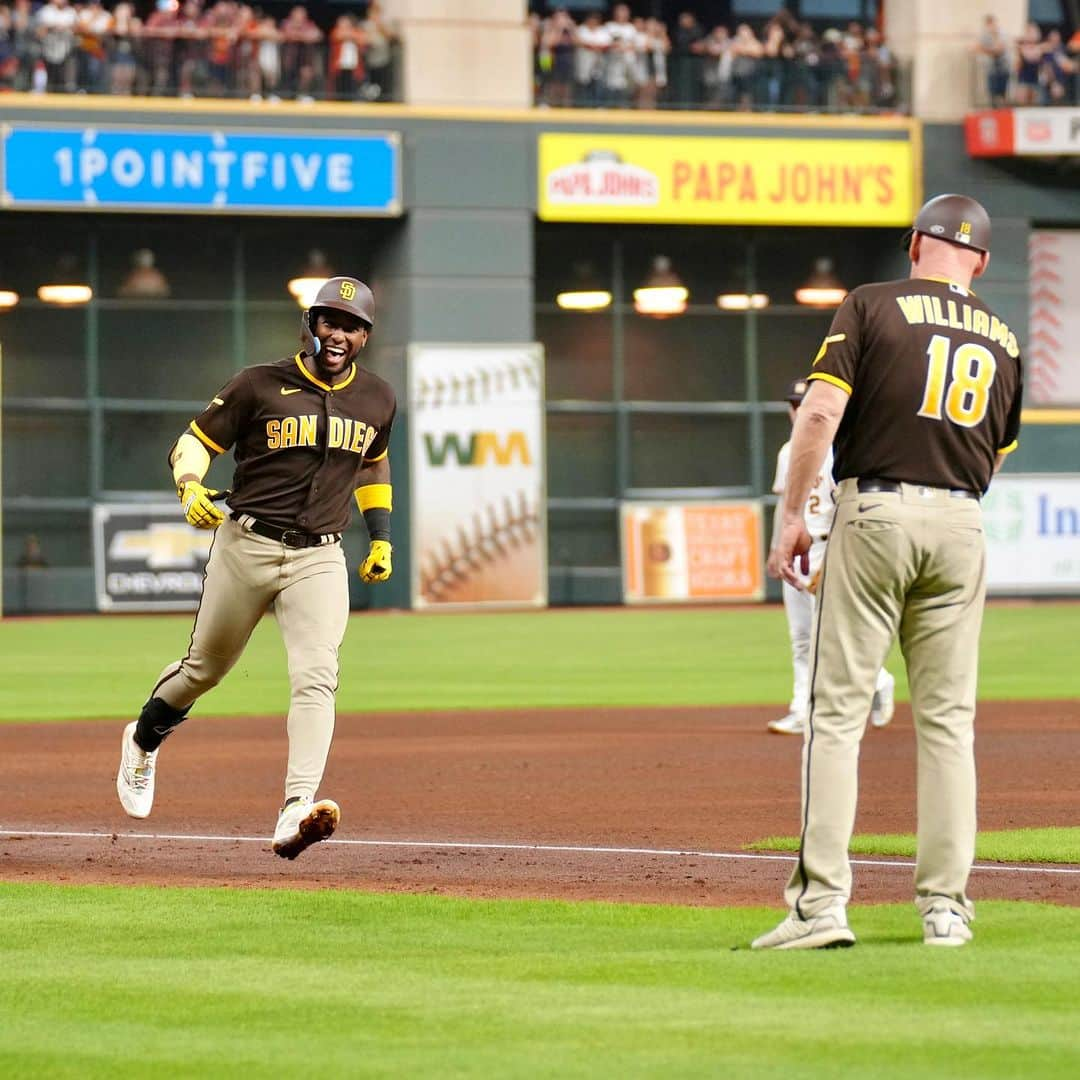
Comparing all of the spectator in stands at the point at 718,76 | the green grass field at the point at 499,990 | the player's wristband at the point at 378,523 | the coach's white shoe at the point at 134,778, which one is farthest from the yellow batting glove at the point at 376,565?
the spectator in stands at the point at 718,76

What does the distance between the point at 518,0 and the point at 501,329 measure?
4941 mm

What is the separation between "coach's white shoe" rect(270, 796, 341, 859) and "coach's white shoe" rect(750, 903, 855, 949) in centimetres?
238

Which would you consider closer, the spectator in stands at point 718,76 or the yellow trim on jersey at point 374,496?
the yellow trim on jersey at point 374,496

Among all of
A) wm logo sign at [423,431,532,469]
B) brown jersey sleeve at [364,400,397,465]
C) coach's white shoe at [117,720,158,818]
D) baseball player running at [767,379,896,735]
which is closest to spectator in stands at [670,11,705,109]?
wm logo sign at [423,431,532,469]

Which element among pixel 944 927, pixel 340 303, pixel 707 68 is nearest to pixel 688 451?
pixel 707 68

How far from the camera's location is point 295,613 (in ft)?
31.4

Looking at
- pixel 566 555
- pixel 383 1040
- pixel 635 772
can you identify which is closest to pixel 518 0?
pixel 566 555

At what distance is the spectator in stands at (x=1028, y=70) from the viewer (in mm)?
36438

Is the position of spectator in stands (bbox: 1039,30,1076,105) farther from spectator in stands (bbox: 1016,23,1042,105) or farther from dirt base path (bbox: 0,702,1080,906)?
dirt base path (bbox: 0,702,1080,906)

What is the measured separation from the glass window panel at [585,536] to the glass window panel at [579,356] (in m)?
1.94

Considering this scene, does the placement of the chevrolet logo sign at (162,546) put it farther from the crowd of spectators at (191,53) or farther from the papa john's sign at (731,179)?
the papa john's sign at (731,179)

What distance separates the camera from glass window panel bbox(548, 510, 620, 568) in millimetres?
37156

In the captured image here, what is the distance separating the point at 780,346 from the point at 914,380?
3182 cm

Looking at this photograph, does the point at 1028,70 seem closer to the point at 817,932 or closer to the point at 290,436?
the point at 290,436
